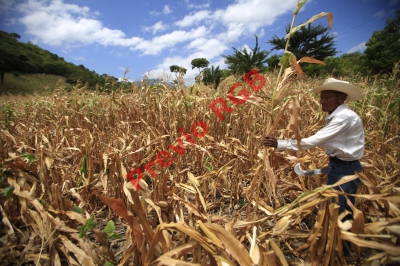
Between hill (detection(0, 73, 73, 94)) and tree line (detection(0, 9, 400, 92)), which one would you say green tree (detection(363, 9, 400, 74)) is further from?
hill (detection(0, 73, 73, 94))

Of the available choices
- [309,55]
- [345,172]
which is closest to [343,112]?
[345,172]

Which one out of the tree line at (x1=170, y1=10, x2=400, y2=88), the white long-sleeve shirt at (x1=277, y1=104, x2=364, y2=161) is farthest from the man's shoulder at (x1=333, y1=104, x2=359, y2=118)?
the tree line at (x1=170, y1=10, x2=400, y2=88)

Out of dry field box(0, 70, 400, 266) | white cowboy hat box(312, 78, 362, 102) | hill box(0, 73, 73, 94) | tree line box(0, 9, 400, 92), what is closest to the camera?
dry field box(0, 70, 400, 266)

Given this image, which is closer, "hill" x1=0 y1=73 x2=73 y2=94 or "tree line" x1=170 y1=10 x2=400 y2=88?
"tree line" x1=170 y1=10 x2=400 y2=88

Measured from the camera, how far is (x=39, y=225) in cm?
112

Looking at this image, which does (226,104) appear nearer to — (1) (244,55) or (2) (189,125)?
(2) (189,125)

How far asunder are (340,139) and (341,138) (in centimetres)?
1

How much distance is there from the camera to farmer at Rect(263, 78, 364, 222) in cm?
117

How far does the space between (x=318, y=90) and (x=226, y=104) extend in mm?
1494

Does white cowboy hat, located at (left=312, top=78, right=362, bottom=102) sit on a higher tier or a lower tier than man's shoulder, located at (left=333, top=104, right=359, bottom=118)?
higher

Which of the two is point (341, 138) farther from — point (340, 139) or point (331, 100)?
point (331, 100)

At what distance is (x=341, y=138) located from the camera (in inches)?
48.7

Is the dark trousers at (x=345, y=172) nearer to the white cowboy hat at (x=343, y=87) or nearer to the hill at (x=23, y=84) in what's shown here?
the white cowboy hat at (x=343, y=87)

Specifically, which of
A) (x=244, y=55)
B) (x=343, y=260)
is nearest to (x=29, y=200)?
(x=343, y=260)
